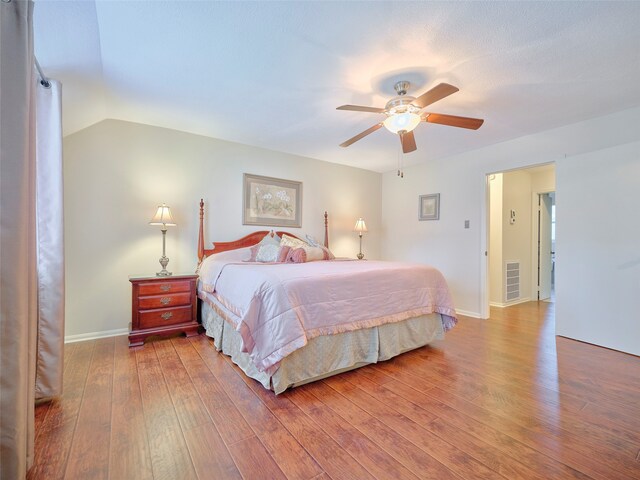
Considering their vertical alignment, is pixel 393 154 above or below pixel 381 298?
above

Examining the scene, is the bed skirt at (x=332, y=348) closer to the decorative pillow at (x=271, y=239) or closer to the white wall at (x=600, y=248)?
the decorative pillow at (x=271, y=239)

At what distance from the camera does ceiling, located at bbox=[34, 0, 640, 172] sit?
5.44 ft

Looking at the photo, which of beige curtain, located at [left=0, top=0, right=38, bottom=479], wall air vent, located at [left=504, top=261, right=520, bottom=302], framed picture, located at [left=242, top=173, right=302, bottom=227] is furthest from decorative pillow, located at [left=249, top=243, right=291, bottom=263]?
wall air vent, located at [left=504, top=261, right=520, bottom=302]

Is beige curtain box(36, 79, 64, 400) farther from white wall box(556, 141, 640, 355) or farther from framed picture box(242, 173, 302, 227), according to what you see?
white wall box(556, 141, 640, 355)

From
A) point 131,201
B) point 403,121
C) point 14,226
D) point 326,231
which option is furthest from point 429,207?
point 14,226

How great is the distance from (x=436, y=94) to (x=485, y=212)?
8.36ft

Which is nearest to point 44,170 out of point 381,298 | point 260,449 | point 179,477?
point 179,477

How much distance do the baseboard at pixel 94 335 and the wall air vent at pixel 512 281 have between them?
5543 millimetres

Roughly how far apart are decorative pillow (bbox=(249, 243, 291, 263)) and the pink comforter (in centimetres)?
56

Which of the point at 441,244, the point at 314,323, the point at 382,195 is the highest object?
the point at 382,195

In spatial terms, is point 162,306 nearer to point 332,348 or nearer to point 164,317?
point 164,317

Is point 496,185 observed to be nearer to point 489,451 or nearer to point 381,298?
point 381,298

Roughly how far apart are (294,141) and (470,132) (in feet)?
7.14

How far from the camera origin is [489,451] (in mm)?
1415
